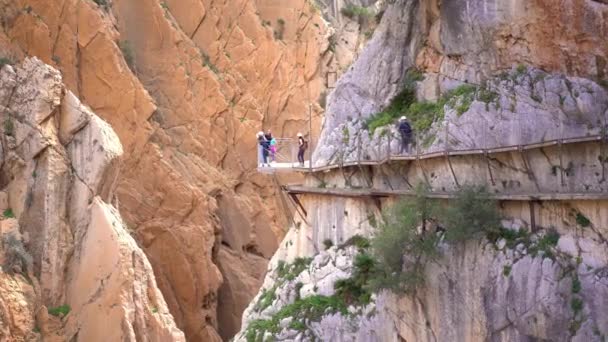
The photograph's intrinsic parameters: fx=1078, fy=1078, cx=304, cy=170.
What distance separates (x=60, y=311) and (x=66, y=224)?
268cm

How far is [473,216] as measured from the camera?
25297 mm

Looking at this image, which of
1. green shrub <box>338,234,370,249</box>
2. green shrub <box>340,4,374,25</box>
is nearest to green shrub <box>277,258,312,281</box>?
green shrub <box>338,234,370,249</box>

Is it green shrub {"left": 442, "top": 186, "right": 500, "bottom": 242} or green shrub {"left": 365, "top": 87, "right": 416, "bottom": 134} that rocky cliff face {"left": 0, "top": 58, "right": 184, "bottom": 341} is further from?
green shrub {"left": 442, "top": 186, "right": 500, "bottom": 242}

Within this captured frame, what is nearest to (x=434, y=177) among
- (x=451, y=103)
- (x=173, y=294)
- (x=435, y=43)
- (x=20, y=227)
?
(x=451, y=103)

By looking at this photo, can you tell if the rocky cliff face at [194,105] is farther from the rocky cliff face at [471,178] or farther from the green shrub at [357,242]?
the green shrub at [357,242]

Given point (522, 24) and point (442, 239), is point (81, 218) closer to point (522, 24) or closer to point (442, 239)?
point (442, 239)

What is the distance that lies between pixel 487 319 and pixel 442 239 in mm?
2484

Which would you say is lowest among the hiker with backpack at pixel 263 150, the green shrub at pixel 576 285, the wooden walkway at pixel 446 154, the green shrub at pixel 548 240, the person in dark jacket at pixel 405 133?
the green shrub at pixel 576 285

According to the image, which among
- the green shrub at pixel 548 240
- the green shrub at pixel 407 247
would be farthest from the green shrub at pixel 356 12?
the green shrub at pixel 548 240

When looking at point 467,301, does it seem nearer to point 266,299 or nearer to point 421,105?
point 421,105

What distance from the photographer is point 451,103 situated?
Answer: 28.1 meters

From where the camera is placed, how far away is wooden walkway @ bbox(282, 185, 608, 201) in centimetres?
2344

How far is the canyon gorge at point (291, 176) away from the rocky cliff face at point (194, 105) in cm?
9

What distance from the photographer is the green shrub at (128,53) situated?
43.8 meters
